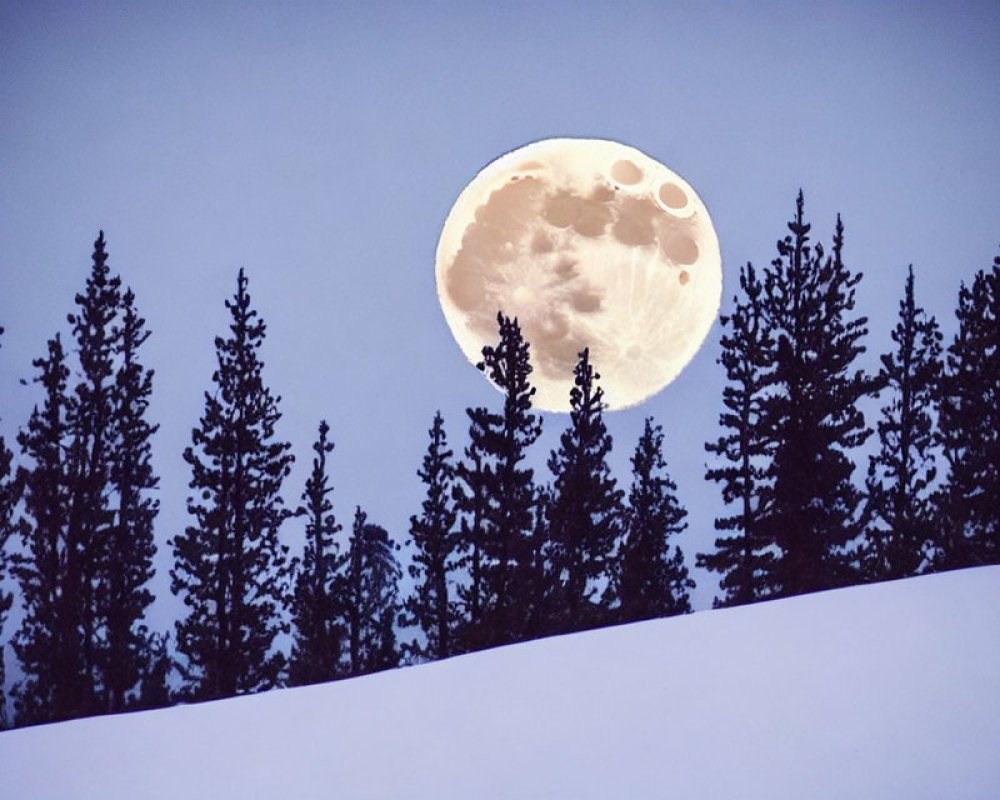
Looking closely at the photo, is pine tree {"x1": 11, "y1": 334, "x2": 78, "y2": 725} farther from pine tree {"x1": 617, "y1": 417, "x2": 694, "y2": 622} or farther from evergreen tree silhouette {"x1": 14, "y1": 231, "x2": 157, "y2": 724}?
pine tree {"x1": 617, "y1": 417, "x2": 694, "y2": 622}

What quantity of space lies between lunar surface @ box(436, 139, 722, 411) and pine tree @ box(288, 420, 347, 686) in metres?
10.9

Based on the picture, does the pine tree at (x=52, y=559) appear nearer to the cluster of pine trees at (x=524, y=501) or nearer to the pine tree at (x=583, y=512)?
the cluster of pine trees at (x=524, y=501)

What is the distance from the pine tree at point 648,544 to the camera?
77.1ft

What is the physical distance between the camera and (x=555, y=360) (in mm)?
20953

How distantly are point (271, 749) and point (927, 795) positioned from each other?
5425 mm

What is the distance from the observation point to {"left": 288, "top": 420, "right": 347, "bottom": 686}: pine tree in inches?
934

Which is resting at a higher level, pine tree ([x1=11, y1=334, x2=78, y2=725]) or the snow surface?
pine tree ([x1=11, y1=334, x2=78, y2=725])

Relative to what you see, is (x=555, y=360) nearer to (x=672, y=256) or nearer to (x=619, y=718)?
(x=672, y=256)

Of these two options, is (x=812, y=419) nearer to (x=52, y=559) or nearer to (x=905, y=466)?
(x=905, y=466)

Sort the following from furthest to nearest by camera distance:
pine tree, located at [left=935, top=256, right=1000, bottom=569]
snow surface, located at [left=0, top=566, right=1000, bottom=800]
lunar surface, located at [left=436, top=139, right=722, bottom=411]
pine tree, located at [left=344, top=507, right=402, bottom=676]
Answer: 1. pine tree, located at [left=344, top=507, right=402, bottom=676]
2. pine tree, located at [left=935, top=256, right=1000, bottom=569]
3. lunar surface, located at [left=436, top=139, right=722, bottom=411]
4. snow surface, located at [left=0, top=566, right=1000, bottom=800]

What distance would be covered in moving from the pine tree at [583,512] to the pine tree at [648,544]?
137 cm

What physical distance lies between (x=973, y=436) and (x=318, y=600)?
19245mm

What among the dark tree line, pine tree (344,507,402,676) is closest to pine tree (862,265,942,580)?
the dark tree line

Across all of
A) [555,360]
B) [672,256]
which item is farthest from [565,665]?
[555,360]
